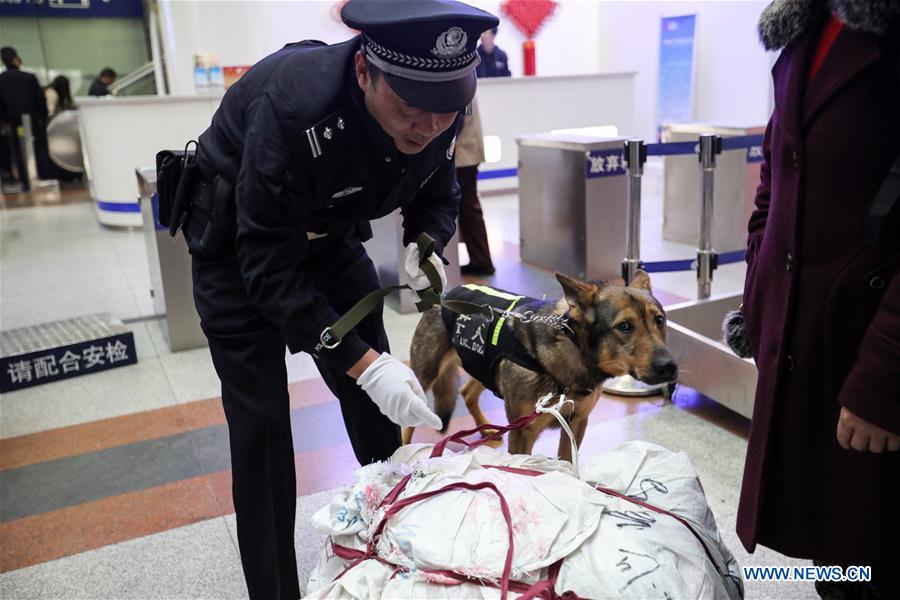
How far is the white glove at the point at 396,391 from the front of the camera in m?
1.65

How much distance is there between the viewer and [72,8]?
44.5 ft

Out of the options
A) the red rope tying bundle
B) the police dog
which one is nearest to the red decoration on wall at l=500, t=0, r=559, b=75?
the police dog

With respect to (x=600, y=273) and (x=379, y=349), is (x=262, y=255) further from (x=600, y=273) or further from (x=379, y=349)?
(x=600, y=273)

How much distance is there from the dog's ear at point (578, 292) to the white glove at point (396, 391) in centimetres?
80

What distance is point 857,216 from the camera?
4.31 ft

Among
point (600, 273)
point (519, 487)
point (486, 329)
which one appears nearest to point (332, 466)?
point (486, 329)

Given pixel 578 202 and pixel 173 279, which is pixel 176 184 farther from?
pixel 578 202

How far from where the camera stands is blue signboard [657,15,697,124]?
1012 cm

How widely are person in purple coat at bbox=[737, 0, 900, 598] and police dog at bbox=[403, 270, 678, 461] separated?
26.2 inches

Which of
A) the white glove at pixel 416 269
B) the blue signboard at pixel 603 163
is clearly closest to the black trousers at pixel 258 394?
the white glove at pixel 416 269

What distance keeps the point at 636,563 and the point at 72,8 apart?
601 inches

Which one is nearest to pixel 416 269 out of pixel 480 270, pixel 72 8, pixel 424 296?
pixel 424 296

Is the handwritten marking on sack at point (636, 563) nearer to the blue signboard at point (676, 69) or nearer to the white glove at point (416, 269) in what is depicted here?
the white glove at point (416, 269)

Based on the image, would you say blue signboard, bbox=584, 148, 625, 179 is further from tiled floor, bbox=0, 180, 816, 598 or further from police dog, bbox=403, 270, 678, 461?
police dog, bbox=403, 270, 678, 461
